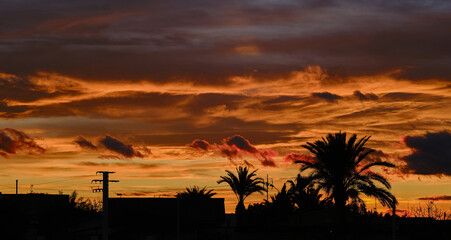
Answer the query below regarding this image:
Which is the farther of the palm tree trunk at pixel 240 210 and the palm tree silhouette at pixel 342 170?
the palm tree trunk at pixel 240 210

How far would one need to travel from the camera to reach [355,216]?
210 feet

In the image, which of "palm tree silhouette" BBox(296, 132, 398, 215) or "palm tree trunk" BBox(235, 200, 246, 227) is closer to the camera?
"palm tree silhouette" BBox(296, 132, 398, 215)

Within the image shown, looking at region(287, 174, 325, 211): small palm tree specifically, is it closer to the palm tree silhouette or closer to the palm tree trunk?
the palm tree trunk

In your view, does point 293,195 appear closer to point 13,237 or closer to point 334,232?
point 334,232

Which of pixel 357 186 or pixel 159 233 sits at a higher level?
pixel 357 186

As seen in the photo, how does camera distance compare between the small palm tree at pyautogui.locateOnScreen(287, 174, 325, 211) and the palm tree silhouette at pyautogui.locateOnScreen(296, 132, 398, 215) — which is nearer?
the palm tree silhouette at pyautogui.locateOnScreen(296, 132, 398, 215)

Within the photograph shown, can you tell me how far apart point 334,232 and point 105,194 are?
1976 cm

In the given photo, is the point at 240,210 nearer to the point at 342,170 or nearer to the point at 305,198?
the point at 305,198

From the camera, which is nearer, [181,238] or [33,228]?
[181,238]

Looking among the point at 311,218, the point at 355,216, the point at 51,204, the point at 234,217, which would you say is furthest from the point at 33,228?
the point at 355,216

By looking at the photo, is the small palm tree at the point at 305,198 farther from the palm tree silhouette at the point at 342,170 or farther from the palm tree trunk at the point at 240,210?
the palm tree silhouette at the point at 342,170

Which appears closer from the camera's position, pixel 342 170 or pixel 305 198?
pixel 342 170

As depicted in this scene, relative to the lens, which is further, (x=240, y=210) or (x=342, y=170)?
(x=240, y=210)

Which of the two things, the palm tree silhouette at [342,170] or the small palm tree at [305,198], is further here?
the small palm tree at [305,198]
